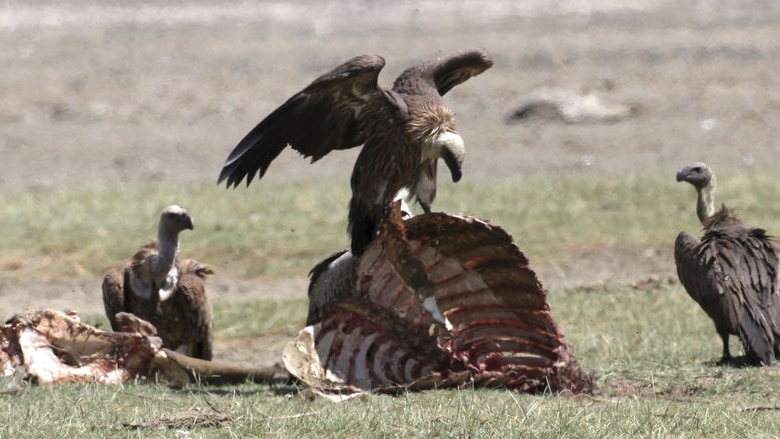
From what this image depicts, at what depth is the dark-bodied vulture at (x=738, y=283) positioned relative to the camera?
8.94m

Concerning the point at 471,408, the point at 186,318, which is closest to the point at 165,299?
the point at 186,318

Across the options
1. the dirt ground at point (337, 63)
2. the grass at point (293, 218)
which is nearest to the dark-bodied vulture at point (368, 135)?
Result: the dirt ground at point (337, 63)

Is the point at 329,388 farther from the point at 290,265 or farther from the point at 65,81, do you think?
the point at 65,81

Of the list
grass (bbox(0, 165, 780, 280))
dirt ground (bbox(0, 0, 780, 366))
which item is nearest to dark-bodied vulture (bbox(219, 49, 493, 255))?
dirt ground (bbox(0, 0, 780, 366))

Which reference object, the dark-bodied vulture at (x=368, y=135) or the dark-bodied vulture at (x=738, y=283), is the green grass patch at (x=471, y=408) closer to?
the dark-bodied vulture at (x=738, y=283)

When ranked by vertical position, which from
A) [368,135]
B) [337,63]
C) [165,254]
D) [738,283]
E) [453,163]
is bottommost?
[165,254]

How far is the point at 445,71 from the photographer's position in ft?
30.8

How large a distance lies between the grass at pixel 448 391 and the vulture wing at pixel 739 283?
0.31 metres

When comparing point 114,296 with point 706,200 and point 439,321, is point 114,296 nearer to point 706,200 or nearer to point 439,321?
point 439,321

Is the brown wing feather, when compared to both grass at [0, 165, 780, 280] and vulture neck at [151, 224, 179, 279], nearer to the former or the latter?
vulture neck at [151, 224, 179, 279]

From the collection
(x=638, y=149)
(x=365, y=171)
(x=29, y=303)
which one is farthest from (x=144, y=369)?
(x=638, y=149)

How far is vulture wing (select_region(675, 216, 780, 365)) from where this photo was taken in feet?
29.4

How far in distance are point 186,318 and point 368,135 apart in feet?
5.61

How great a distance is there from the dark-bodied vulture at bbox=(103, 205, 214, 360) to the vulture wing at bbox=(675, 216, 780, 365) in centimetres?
313
